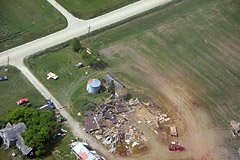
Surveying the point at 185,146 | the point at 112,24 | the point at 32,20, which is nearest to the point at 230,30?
the point at 112,24

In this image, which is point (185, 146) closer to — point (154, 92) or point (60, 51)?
point (154, 92)

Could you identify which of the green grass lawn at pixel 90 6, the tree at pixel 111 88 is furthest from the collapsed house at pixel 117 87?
the green grass lawn at pixel 90 6

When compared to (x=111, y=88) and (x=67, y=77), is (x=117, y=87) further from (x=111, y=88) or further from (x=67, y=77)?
(x=67, y=77)

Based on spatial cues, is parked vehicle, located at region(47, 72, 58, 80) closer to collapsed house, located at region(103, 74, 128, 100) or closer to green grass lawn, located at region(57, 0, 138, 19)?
collapsed house, located at region(103, 74, 128, 100)

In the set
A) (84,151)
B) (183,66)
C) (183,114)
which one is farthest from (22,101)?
(183,66)

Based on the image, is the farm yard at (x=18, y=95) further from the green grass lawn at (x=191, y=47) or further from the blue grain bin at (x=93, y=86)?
the green grass lawn at (x=191, y=47)

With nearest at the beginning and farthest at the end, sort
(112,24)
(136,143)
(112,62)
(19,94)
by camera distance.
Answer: (136,143), (19,94), (112,62), (112,24)
